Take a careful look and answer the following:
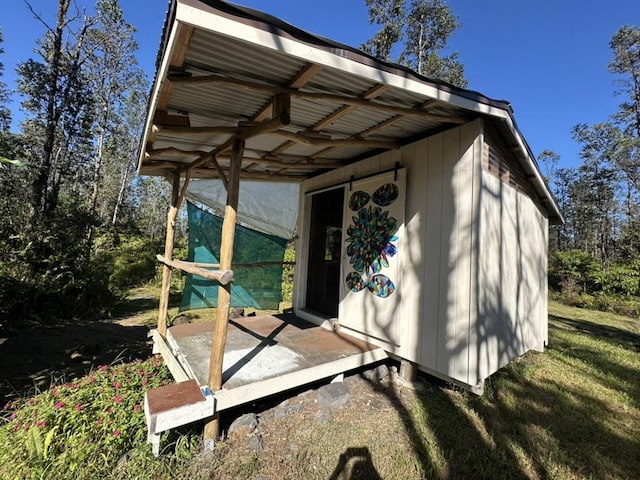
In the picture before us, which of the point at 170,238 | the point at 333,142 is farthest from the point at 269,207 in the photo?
the point at 333,142

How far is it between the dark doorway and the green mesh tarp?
494mm

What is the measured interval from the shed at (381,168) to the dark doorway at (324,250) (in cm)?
30

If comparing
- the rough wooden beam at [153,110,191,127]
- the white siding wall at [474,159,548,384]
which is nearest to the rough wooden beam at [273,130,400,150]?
the rough wooden beam at [153,110,191,127]

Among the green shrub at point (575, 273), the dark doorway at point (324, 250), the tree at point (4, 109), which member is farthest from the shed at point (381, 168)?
the tree at point (4, 109)

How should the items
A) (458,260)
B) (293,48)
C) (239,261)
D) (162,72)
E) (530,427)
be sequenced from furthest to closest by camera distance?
(239,261) → (458,260) → (530,427) → (162,72) → (293,48)

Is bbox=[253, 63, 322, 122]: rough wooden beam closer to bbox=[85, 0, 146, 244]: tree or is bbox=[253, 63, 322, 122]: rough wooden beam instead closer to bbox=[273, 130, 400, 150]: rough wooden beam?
bbox=[273, 130, 400, 150]: rough wooden beam

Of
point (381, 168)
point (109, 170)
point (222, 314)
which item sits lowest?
point (222, 314)

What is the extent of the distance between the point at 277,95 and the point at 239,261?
112 inches

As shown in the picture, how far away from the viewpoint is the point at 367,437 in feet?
7.10

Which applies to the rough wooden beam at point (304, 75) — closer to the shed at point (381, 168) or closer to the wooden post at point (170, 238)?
the shed at point (381, 168)

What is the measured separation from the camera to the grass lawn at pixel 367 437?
6.08 feet

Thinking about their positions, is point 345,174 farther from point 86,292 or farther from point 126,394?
point 86,292

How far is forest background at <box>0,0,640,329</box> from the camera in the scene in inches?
229

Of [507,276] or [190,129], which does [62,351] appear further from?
[507,276]
